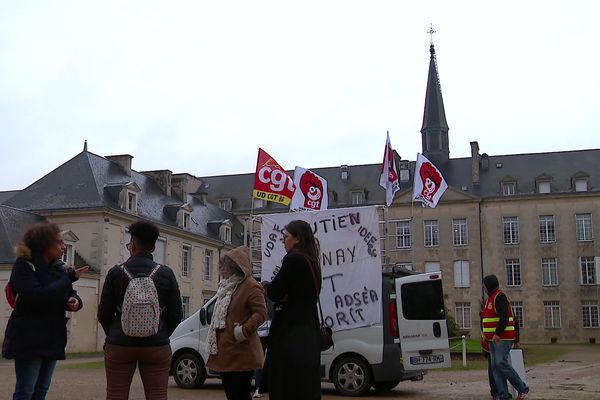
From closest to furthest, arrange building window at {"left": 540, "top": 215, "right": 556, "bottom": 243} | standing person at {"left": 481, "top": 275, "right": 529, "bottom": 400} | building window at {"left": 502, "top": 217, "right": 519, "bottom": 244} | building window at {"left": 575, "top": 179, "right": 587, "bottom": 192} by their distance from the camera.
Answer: standing person at {"left": 481, "top": 275, "right": 529, "bottom": 400} → building window at {"left": 540, "top": 215, "right": 556, "bottom": 243} → building window at {"left": 575, "top": 179, "right": 587, "bottom": 192} → building window at {"left": 502, "top": 217, "right": 519, "bottom": 244}

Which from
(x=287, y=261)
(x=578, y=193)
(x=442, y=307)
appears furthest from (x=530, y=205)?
(x=287, y=261)

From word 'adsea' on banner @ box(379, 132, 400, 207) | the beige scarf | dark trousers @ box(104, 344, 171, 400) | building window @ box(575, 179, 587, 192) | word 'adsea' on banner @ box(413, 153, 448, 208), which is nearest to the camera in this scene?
dark trousers @ box(104, 344, 171, 400)

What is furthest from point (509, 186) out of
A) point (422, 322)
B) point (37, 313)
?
point (37, 313)

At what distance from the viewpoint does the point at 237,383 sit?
5703 millimetres

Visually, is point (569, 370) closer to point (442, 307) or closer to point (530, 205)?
A: point (442, 307)

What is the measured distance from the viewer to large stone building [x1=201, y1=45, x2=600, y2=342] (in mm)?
47312

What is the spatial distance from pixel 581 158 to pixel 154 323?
5055 cm

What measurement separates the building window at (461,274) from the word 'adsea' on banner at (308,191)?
1274 inches

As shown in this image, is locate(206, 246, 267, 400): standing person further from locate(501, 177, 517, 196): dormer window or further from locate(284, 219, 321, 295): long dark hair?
locate(501, 177, 517, 196): dormer window

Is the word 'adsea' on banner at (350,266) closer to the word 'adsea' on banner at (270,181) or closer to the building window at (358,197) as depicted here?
the word 'adsea' on banner at (270,181)

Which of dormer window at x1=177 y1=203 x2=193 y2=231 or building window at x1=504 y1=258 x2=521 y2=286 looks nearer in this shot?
dormer window at x1=177 y1=203 x2=193 y2=231

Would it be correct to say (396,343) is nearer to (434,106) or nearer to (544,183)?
(544,183)

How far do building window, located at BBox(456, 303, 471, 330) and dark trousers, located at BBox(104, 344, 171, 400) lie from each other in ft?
150

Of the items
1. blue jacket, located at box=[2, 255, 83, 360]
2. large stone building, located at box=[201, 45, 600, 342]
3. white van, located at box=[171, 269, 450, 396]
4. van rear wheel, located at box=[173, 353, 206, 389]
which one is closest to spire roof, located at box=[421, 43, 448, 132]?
large stone building, located at box=[201, 45, 600, 342]
